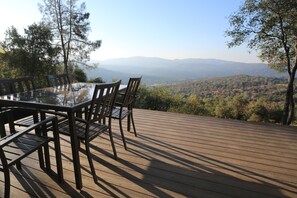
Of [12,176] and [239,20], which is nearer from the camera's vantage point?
[12,176]

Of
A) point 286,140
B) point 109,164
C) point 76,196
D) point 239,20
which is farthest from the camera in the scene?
point 239,20

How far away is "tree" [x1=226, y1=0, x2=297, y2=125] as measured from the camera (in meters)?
4.76

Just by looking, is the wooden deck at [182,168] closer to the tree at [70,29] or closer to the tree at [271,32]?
the tree at [271,32]

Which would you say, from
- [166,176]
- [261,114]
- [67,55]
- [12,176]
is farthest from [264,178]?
[67,55]

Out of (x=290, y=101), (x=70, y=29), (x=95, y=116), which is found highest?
(x=70, y=29)

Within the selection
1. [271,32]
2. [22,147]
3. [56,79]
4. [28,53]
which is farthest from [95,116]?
[28,53]

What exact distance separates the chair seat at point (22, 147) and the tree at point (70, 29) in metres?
9.18

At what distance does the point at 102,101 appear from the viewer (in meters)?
2.01

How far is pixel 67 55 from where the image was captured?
10328 mm

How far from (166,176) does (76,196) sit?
865mm

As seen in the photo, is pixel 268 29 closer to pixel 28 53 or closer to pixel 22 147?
pixel 22 147

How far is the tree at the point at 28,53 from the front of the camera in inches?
338

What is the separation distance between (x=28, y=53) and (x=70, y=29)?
247 centimetres

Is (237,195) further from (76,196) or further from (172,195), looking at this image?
(76,196)
